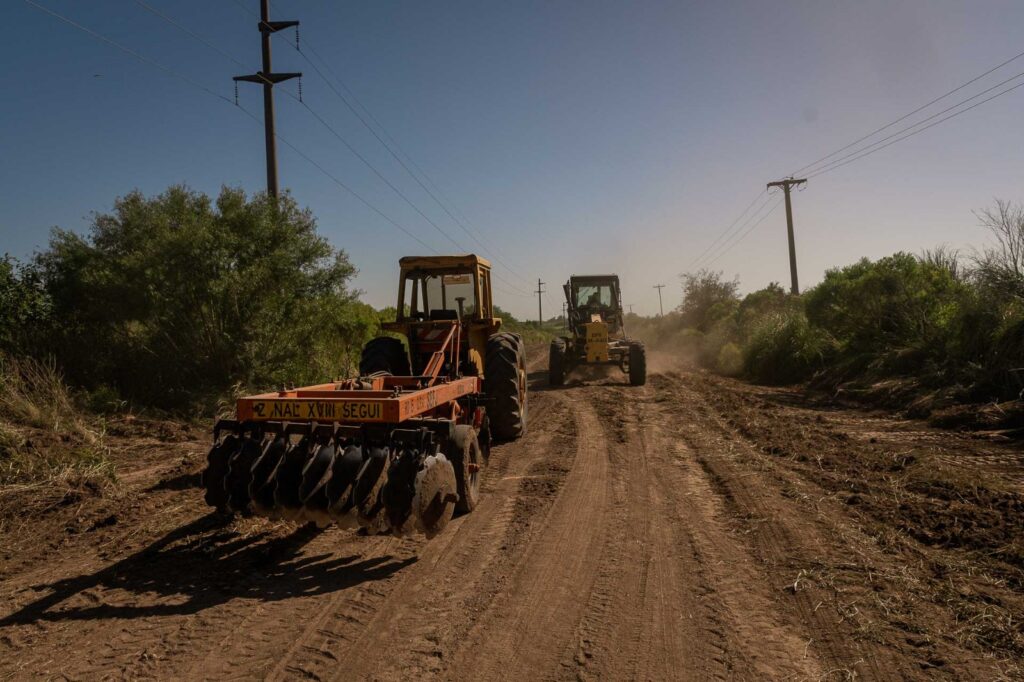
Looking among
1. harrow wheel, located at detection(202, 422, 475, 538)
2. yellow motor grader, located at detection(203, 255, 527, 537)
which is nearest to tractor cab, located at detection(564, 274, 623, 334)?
yellow motor grader, located at detection(203, 255, 527, 537)

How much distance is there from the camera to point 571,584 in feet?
12.4

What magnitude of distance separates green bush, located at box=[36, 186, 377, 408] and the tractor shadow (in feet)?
18.1

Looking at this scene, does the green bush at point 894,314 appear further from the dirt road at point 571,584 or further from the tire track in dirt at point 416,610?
the tire track in dirt at point 416,610

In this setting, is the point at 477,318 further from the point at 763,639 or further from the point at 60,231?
the point at 60,231

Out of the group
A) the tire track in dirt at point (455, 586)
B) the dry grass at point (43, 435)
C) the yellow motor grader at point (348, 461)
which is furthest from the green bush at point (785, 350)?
the dry grass at point (43, 435)

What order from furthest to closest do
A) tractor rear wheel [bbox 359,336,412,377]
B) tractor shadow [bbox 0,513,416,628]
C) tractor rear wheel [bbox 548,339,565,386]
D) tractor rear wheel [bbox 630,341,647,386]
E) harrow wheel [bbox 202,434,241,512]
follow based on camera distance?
tractor rear wheel [bbox 548,339,565,386], tractor rear wheel [bbox 630,341,647,386], tractor rear wheel [bbox 359,336,412,377], harrow wheel [bbox 202,434,241,512], tractor shadow [bbox 0,513,416,628]

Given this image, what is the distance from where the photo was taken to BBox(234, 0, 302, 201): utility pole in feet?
42.0

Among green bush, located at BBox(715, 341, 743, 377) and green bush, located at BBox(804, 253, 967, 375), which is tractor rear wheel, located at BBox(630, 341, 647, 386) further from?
green bush, located at BBox(715, 341, 743, 377)

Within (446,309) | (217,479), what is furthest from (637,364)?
(217,479)

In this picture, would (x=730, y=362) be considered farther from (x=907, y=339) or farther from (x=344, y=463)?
(x=344, y=463)

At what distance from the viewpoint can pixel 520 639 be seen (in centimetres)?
317

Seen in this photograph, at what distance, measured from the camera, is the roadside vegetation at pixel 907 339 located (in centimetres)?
882

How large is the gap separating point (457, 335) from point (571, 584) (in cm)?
407

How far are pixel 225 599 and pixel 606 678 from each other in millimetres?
2341
